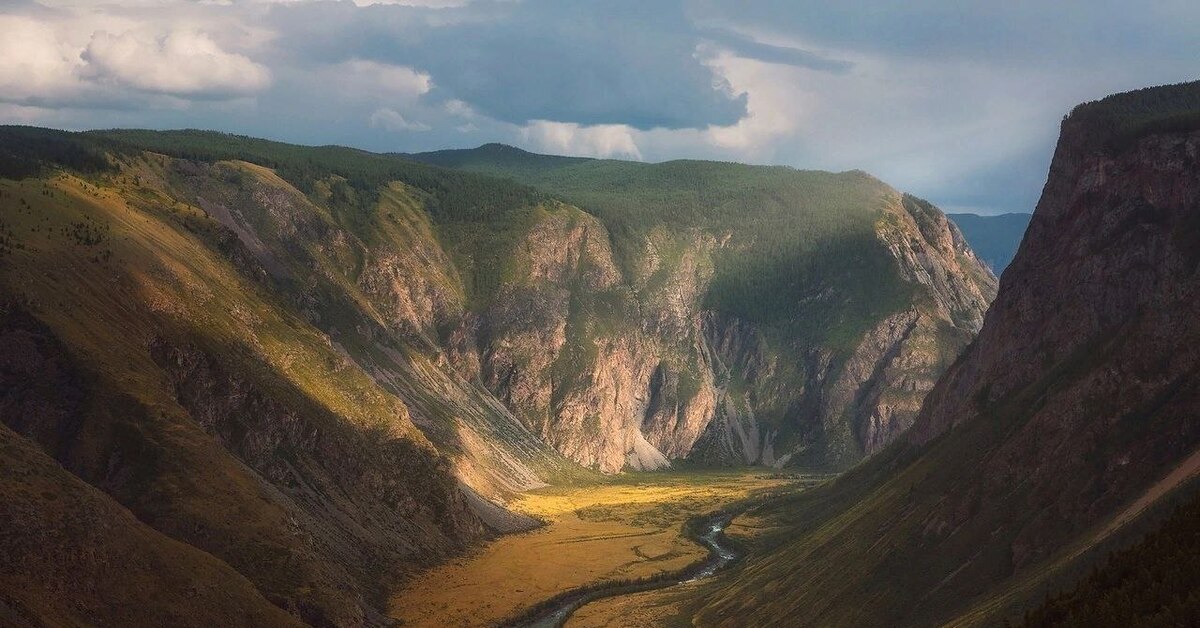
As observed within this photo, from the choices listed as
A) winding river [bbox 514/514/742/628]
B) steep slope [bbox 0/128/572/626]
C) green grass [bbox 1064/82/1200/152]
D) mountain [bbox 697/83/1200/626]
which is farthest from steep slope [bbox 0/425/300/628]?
green grass [bbox 1064/82/1200/152]

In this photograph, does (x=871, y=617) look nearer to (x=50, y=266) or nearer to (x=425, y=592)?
(x=425, y=592)

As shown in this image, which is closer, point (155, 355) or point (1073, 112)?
point (155, 355)

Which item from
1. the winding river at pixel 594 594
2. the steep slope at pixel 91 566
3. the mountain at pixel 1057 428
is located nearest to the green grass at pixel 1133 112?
the mountain at pixel 1057 428

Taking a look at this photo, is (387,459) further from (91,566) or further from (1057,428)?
(1057,428)

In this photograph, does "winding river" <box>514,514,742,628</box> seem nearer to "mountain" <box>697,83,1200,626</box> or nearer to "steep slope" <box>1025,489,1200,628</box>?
"mountain" <box>697,83,1200,626</box>

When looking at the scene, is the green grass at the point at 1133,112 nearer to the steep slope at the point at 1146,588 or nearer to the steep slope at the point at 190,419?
the steep slope at the point at 1146,588

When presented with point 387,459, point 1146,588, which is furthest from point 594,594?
point 1146,588

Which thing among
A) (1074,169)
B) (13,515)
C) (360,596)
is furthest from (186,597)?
(1074,169)

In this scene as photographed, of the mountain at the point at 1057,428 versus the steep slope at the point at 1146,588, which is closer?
the steep slope at the point at 1146,588
